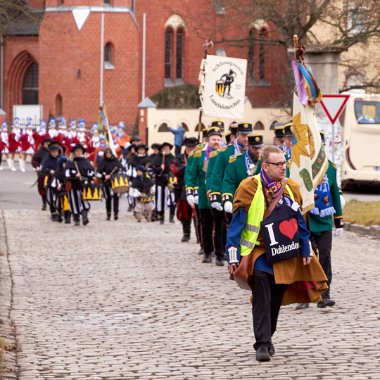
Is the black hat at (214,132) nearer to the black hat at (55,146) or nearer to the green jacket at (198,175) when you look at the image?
the green jacket at (198,175)

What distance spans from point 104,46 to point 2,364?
57.5 meters

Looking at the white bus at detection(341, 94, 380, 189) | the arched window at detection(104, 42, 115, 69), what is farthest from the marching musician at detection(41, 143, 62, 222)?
the arched window at detection(104, 42, 115, 69)

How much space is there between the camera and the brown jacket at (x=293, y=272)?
32.5 ft

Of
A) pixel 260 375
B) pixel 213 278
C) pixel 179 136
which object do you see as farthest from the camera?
pixel 179 136

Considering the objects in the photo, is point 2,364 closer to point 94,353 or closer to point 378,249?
point 94,353

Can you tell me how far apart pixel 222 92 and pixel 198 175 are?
4.63 meters

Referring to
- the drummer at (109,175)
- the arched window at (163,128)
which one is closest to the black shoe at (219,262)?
the drummer at (109,175)

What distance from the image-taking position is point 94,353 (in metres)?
10.5

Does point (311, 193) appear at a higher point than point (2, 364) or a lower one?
higher

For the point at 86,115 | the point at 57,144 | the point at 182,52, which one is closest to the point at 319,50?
the point at 57,144

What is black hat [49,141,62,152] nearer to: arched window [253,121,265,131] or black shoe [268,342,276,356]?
black shoe [268,342,276,356]

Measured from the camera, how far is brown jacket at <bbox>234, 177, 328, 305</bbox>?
32.5 ft

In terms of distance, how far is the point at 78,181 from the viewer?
26.0 meters

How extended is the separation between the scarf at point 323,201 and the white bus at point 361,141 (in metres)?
22.1
